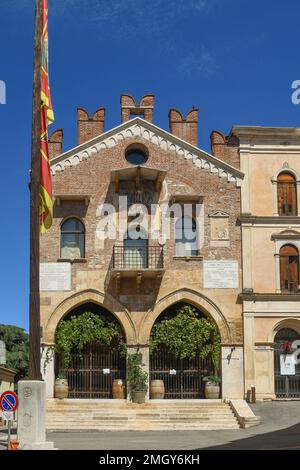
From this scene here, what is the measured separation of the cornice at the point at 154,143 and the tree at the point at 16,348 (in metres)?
28.6

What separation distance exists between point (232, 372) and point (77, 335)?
6.69 m

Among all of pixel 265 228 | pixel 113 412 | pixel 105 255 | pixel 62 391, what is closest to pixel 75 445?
pixel 113 412

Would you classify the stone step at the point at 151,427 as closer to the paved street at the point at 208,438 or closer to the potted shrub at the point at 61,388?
the paved street at the point at 208,438

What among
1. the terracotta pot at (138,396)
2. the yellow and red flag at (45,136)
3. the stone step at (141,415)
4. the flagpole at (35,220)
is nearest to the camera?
the flagpole at (35,220)

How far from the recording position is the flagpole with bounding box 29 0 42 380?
19.3 m

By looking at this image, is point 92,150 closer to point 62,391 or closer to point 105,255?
point 105,255

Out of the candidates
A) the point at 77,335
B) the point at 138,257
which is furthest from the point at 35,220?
the point at 138,257

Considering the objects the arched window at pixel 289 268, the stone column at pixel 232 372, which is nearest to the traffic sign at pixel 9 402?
the stone column at pixel 232 372

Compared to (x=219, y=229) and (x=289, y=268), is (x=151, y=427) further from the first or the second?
(x=289, y=268)

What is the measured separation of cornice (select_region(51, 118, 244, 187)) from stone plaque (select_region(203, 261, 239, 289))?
3.70m

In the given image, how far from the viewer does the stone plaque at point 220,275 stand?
34156 mm

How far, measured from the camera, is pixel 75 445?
22.4 metres

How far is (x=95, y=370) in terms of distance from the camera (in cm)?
3366

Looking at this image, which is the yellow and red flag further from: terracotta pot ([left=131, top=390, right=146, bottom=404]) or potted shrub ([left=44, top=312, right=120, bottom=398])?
terracotta pot ([left=131, top=390, right=146, bottom=404])
